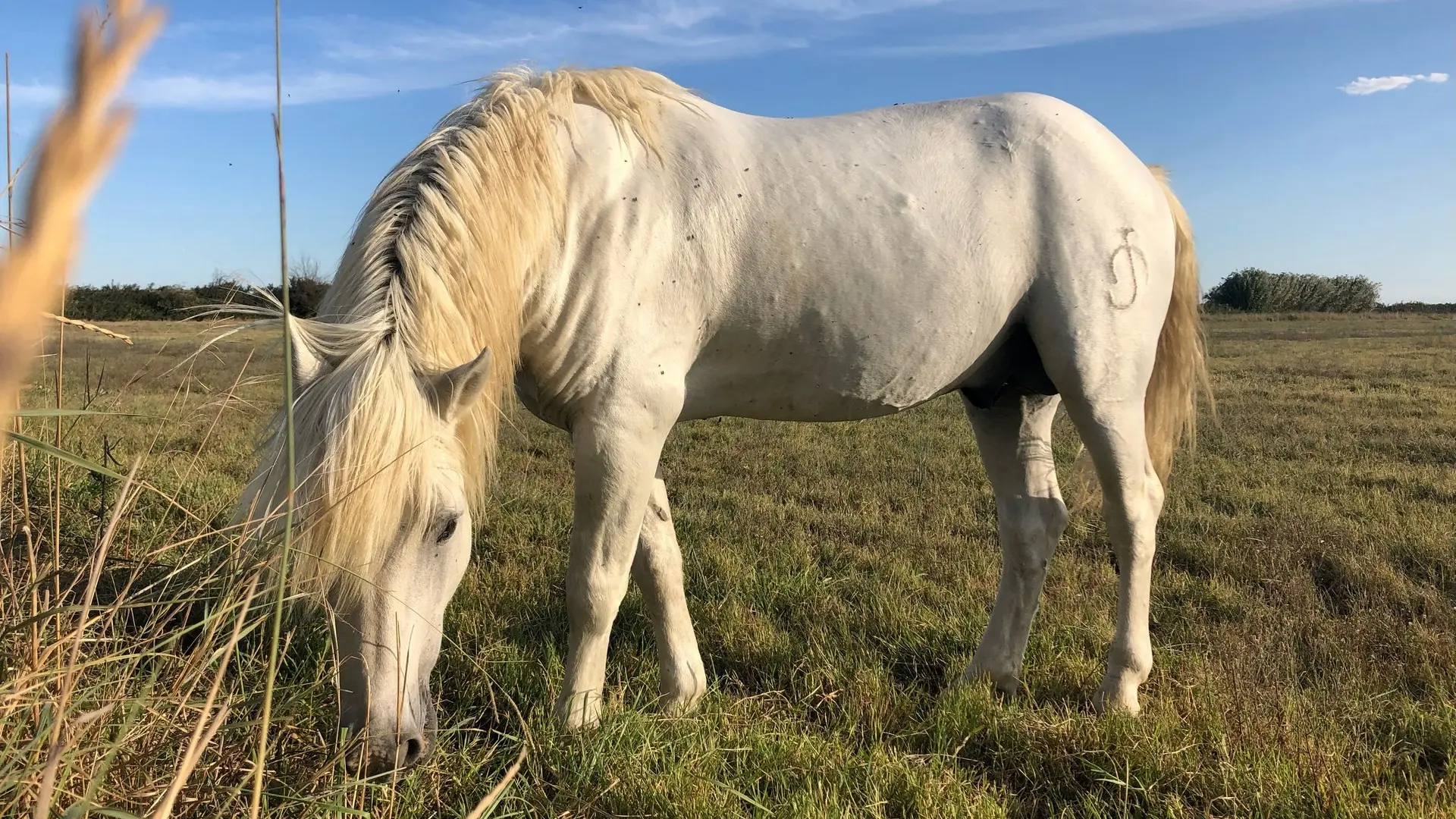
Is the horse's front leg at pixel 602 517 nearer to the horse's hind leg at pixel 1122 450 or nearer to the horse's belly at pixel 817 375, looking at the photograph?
the horse's belly at pixel 817 375

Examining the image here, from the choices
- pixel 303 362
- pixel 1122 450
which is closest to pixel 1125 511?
pixel 1122 450

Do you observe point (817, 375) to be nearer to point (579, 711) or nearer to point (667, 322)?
point (667, 322)

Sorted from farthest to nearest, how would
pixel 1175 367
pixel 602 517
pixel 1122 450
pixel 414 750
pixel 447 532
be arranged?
pixel 1175 367 < pixel 1122 450 < pixel 602 517 < pixel 447 532 < pixel 414 750

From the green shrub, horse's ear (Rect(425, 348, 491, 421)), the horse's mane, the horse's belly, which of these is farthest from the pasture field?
the green shrub

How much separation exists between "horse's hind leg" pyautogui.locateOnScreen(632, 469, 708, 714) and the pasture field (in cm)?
14

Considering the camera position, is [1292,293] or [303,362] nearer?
[303,362]

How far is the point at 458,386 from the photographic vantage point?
187cm

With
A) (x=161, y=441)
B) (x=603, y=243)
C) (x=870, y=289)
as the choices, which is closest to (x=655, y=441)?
(x=603, y=243)

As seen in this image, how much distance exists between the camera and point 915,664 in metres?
2.93

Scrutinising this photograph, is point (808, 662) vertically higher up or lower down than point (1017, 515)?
lower down

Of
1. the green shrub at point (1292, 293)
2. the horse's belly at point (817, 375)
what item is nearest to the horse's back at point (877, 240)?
the horse's belly at point (817, 375)

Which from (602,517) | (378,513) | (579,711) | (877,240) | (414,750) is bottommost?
(579,711)

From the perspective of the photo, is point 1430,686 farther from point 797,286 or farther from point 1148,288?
point 797,286

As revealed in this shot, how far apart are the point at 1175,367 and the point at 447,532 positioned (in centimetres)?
287
